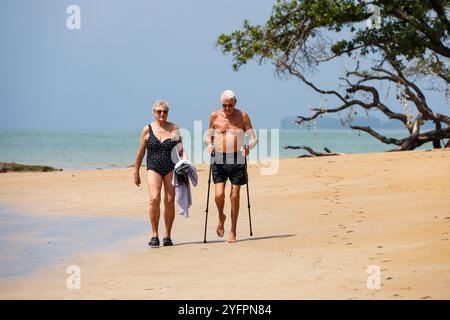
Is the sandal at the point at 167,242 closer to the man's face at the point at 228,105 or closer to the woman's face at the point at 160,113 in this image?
the woman's face at the point at 160,113

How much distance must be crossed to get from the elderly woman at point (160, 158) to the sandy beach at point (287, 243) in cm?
46

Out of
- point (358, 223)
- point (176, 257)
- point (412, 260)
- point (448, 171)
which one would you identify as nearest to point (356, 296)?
point (412, 260)

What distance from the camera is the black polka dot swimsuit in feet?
41.8

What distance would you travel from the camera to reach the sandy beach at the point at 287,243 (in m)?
9.31

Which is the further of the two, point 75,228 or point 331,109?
point 331,109

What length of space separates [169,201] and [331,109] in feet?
64.1

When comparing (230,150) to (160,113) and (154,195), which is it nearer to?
(160,113)

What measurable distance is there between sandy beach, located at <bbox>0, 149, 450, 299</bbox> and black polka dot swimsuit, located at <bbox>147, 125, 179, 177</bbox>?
1.07m

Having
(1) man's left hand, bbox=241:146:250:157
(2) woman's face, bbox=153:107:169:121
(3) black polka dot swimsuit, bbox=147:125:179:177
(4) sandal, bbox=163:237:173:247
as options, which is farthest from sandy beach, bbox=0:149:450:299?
(2) woman's face, bbox=153:107:169:121

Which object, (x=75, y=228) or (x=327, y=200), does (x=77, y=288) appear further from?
(x=327, y=200)

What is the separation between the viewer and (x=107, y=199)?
20.0 meters

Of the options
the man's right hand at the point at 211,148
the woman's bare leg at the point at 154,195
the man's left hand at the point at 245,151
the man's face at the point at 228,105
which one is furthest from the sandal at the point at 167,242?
the man's face at the point at 228,105

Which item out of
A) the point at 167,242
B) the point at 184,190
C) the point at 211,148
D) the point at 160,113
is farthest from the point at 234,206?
the point at 160,113

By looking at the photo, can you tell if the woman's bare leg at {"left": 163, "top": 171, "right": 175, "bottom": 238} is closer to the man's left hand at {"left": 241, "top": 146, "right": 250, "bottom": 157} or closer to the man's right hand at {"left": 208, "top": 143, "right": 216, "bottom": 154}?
the man's right hand at {"left": 208, "top": 143, "right": 216, "bottom": 154}
